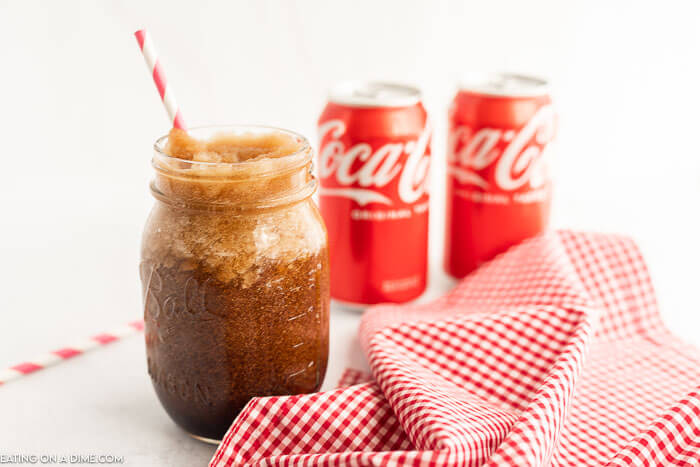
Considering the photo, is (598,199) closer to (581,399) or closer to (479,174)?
(479,174)

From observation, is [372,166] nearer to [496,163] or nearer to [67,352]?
[496,163]

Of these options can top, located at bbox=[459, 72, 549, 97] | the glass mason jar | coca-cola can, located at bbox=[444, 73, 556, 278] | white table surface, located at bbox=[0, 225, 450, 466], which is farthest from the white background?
the glass mason jar

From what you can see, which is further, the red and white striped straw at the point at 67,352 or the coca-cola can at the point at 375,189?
the coca-cola can at the point at 375,189

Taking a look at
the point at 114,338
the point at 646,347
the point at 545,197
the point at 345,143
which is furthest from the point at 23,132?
the point at 646,347

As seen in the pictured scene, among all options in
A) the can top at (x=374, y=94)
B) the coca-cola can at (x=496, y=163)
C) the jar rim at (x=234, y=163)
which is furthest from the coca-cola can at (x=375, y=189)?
the jar rim at (x=234, y=163)

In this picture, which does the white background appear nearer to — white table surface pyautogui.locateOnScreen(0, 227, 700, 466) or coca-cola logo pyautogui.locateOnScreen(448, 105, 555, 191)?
white table surface pyautogui.locateOnScreen(0, 227, 700, 466)

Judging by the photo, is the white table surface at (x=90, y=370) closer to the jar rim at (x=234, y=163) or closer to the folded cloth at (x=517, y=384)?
the folded cloth at (x=517, y=384)
